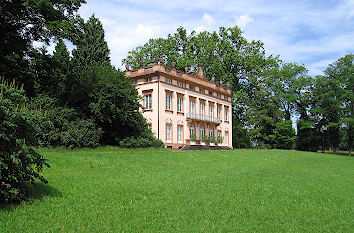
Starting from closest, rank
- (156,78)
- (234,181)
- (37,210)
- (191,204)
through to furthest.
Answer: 1. (37,210)
2. (191,204)
3. (234,181)
4. (156,78)

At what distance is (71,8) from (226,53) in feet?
98.0

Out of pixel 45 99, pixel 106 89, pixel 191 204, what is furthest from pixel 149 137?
pixel 191 204

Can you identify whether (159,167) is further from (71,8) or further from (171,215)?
(71,8)

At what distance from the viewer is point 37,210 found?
7.06m

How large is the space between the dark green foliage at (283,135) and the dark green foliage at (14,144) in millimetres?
45440

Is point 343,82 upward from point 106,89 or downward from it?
upward

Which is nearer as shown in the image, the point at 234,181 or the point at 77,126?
the point at 234,181

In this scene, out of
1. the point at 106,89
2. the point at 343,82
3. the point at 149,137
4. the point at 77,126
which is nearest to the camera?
the point at 77,126

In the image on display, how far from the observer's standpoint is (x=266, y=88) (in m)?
52.1

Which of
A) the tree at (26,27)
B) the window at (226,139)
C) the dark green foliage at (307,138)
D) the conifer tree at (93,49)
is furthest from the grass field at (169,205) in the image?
the dark green foliage at (307,138)

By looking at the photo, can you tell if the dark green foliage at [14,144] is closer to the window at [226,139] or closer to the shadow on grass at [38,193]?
the shadow on grass at [38,193]

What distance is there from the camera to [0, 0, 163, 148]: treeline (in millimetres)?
22422

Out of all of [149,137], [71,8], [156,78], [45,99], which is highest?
[71,8]

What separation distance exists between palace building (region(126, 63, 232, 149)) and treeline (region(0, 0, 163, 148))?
15.9 ft
